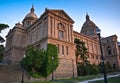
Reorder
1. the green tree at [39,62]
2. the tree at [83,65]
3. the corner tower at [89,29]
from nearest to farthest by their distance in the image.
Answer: the green tree at [39,62], the tree at [83,65], the corner tower at [89,29]

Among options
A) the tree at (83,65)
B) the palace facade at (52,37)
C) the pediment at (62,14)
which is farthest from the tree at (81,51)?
the pediment at (62,14)

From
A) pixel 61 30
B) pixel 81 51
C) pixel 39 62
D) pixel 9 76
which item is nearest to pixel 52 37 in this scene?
pixel 61 30

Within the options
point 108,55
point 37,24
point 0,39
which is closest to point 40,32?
point 37,24

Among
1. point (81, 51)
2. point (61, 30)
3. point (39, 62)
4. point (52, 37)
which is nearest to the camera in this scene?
point (39, 62)

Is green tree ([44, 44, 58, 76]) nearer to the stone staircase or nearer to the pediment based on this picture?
the stone staircase

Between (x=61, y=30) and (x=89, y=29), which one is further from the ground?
(x=89, y=29)

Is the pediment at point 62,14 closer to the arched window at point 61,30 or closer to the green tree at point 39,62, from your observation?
the arched window at point 61,30

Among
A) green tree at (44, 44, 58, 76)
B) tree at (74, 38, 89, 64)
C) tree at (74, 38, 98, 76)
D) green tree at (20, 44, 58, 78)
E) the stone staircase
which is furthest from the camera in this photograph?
tree at (74, 38, 89, 64)

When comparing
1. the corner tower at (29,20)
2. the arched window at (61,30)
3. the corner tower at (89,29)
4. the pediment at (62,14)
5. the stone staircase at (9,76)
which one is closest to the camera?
the stone staircase at (9,76)

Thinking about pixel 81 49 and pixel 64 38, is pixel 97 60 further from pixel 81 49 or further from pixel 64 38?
pixel 64 38

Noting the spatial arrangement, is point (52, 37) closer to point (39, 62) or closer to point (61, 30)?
point (61, 30)

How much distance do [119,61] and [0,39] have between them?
56693mm

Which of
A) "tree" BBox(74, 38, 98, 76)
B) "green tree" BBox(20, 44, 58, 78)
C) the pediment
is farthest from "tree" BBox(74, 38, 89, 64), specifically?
"green tree" BBox(20, 44, 58, 78)

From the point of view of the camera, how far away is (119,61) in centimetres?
6412
